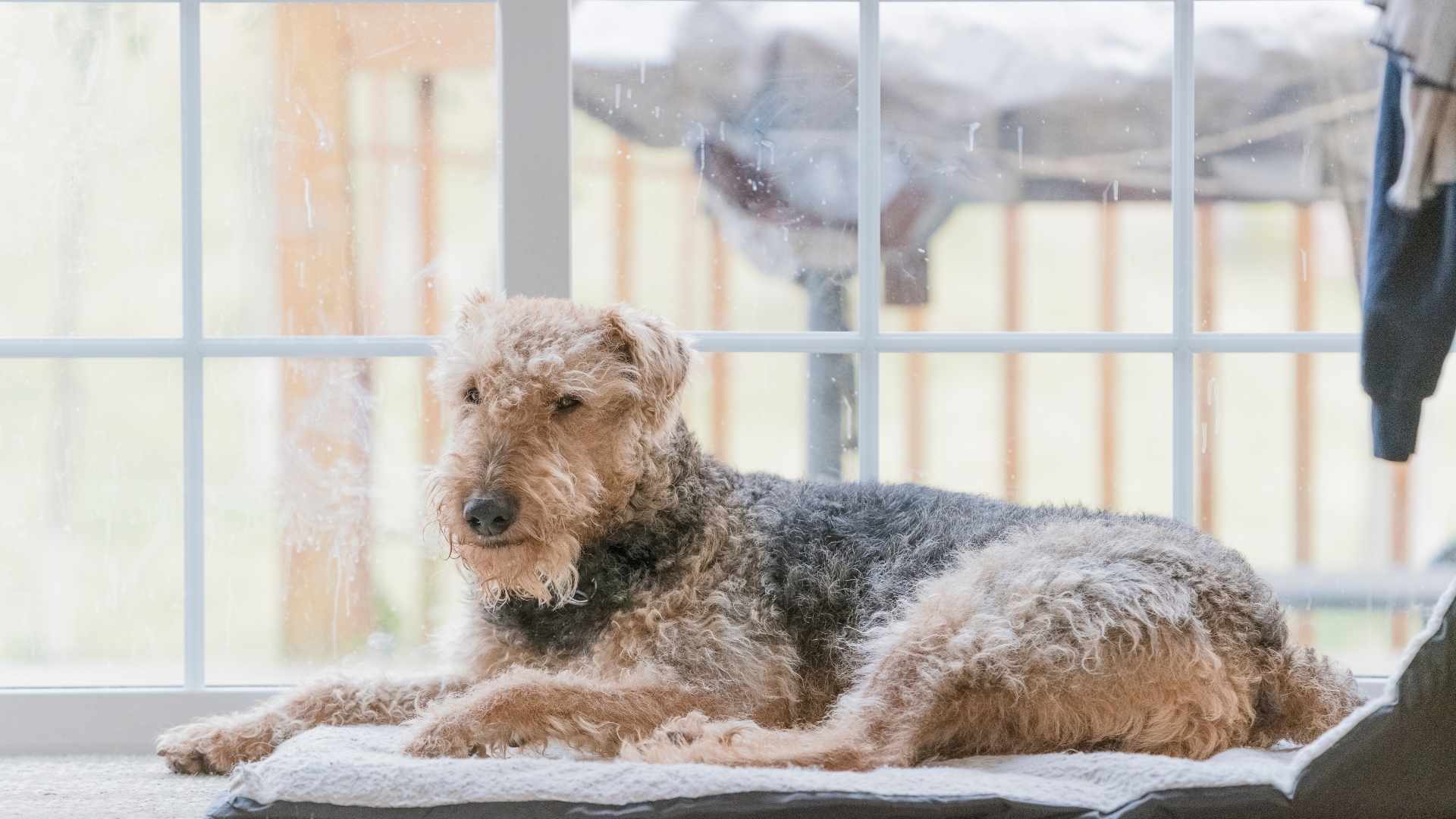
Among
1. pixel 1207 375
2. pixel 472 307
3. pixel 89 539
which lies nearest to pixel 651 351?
pixel 472 307

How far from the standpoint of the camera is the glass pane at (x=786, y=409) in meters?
2.78

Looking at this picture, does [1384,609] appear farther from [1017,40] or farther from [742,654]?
[742,654]

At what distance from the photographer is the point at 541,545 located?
1.89 metres

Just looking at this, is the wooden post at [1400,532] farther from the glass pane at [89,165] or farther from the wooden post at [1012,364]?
the glass pane at [89,165]

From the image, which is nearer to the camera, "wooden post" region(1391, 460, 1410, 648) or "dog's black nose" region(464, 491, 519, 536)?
"dog's black nose" region(464, 491, 519, 536)

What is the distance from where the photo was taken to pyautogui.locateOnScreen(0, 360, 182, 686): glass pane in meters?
2.81

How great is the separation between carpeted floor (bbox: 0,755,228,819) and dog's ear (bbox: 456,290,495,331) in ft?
2.91

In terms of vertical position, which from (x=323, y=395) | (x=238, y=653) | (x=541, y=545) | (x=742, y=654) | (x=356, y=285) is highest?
(x=356, y=285)

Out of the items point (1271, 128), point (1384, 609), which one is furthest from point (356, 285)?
point (1384, 609)

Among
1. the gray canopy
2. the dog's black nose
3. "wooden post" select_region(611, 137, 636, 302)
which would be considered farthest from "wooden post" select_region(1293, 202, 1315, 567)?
the dog's black nose

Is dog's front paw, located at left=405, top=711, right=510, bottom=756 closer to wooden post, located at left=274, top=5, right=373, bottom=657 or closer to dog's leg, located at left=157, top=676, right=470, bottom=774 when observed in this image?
dog's leg, located at left=157, top=676, right=470, bottom=774

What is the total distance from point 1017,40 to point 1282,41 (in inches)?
25.0

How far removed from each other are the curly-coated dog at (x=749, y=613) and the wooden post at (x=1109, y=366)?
31.8 inches

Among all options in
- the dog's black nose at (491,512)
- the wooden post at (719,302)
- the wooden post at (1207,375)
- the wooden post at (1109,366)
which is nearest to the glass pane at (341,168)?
the wooden post at (719,302)
